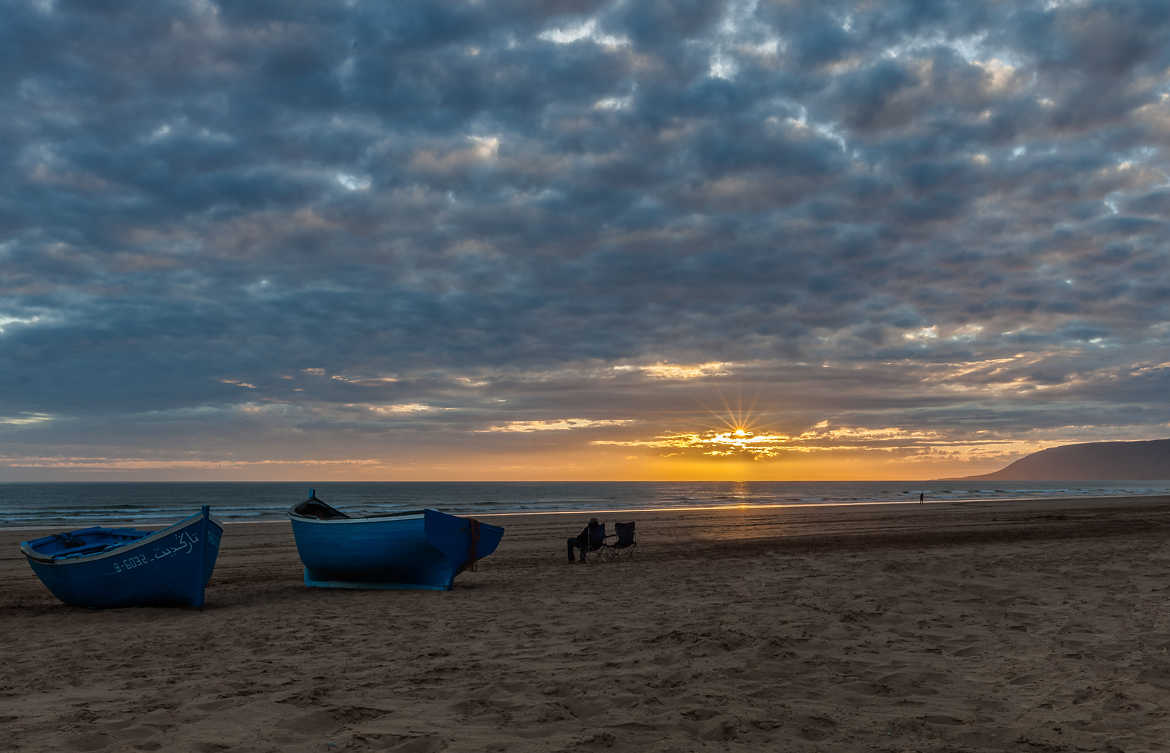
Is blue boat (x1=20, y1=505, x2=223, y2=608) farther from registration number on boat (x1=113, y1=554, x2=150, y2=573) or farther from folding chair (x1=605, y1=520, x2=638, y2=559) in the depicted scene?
folding chair (x1=605, y1=520, x2=638, y2=559)

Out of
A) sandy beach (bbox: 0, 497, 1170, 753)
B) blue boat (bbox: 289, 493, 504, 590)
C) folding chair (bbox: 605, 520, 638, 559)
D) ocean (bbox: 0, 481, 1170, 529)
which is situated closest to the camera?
sandy beach (bbox: 0, 497, 1170, 753)

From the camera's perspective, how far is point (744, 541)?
22.5 meters

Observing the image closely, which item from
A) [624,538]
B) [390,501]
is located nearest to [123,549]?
[624,538]

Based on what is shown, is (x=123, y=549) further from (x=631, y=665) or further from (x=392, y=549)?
(x=631, y=665)

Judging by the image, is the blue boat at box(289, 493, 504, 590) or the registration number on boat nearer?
the registration number on boat

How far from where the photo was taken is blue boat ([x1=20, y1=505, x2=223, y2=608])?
11.3m

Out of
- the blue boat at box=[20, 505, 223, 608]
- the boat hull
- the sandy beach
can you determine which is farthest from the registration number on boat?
the boat hull

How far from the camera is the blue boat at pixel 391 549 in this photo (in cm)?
1304

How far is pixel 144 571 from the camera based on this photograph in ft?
37.0

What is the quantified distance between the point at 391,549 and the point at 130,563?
3.96 m

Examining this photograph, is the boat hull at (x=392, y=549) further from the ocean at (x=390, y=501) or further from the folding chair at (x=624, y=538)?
the ocean at (x=390, y=501)

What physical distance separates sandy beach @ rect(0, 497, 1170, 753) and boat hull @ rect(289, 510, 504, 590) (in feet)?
1.87

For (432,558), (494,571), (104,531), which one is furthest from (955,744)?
(104,531)

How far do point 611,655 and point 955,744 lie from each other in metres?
3.39
